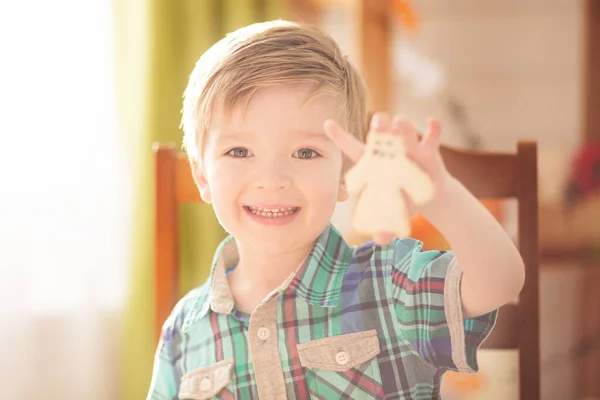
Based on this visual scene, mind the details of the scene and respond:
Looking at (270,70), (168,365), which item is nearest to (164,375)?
(168,365)

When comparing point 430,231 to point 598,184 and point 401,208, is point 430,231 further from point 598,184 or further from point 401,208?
point 598,184

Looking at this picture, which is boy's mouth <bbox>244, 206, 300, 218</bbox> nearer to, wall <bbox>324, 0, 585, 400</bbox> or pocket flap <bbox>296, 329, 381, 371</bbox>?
pocket flap <bbox>296, 329, 381, 371</bbox>

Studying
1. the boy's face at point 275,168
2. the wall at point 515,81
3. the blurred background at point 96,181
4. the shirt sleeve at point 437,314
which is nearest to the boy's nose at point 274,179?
the boy's face at point 275,168

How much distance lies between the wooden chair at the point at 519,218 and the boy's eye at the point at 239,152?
21 cm

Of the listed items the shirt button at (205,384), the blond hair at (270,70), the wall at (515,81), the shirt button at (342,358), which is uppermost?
the wall at (515,81)

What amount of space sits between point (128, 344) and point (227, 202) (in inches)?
32.2

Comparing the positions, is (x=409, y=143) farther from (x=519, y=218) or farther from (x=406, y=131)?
(x=519, y=218)

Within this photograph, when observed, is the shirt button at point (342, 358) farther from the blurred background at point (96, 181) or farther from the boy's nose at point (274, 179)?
the blurred background at point (96, 181)

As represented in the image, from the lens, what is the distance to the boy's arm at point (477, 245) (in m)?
0.42

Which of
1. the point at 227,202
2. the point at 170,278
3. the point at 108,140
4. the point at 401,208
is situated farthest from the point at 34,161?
the point at 401,208

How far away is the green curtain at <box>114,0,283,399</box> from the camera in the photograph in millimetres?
1196

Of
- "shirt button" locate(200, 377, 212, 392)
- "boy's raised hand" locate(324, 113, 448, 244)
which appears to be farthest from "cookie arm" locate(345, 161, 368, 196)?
"shirt button" locate(200, 377, 212, 392)

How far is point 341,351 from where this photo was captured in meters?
0.51

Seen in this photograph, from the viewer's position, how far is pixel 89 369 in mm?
1282
